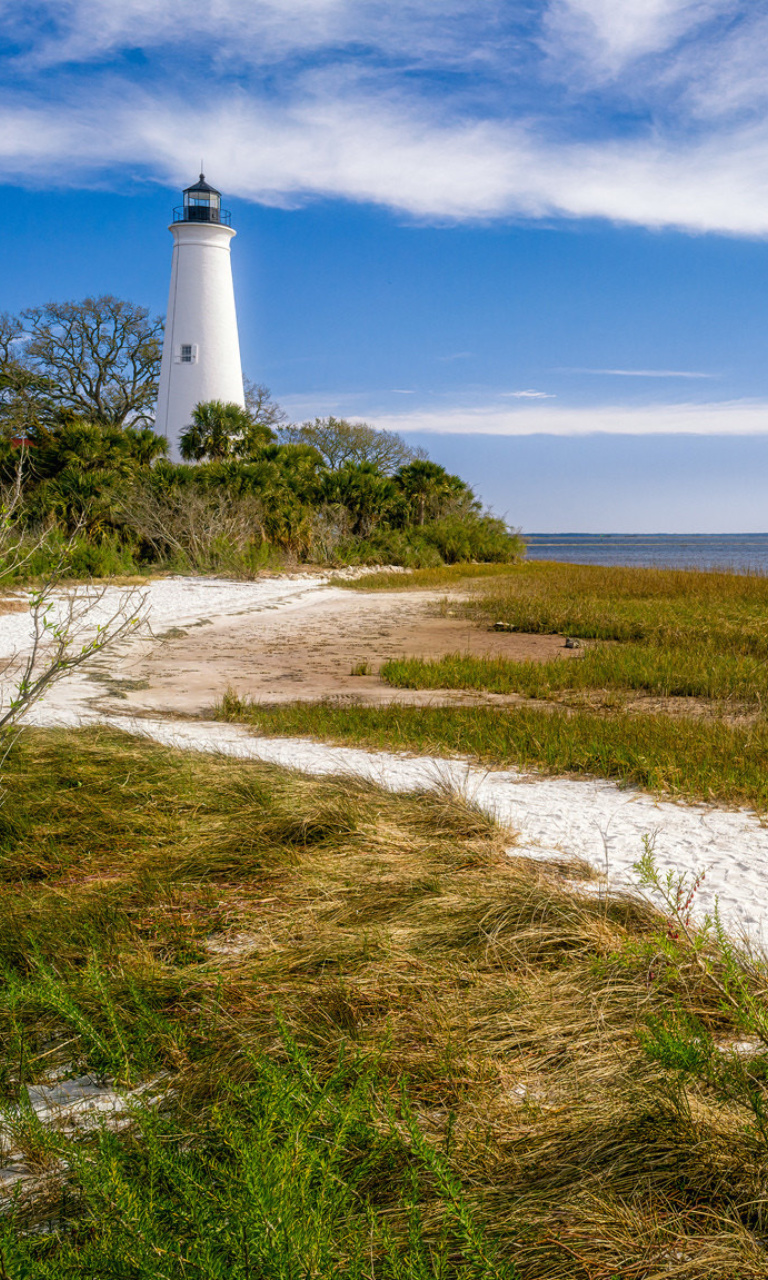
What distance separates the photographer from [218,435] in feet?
84.4

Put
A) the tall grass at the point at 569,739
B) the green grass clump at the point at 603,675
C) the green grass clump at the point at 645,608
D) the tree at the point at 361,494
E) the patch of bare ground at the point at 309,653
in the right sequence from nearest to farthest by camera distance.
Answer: the tall grass at the point at 569,739, the patch of bare ground at the point at 309,653, the green grass clump at the point at 603,675, the green grass clump at the point at 645,608, the tree at the point at 361,494

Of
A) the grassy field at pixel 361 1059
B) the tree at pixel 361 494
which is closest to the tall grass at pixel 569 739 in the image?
the grassy field at pixel 361 1059

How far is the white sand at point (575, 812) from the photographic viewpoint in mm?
3850

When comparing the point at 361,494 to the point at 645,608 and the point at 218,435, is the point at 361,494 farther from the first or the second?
the point at 645,608

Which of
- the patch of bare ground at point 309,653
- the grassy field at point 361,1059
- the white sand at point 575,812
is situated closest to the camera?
the grassy field at point 361,1059

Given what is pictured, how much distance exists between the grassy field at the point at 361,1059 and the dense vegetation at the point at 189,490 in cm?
1067

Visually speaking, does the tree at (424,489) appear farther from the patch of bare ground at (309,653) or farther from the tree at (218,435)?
the patch of bare ground at (309,653)

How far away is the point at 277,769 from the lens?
497 cm

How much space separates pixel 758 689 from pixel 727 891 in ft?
17.0

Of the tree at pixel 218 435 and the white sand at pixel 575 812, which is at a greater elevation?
the tree at pixel 218 435

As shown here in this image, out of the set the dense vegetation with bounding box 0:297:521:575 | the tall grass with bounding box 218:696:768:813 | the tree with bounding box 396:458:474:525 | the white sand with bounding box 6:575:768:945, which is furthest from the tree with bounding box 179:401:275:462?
the tall grass with bounding box 218:696:768:813

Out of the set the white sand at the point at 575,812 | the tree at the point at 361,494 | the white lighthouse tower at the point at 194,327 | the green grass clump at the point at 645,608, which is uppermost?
the white lighthouse tower at the point at 194,327

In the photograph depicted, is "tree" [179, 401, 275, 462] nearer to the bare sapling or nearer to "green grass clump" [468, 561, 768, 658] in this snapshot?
the bare sapling

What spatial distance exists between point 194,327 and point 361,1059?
33466 millimetres
